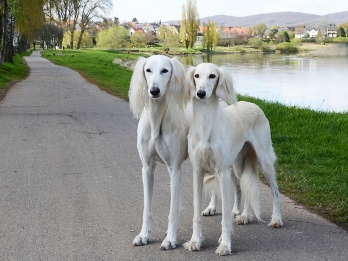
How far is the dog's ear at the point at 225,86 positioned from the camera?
14.0 ft

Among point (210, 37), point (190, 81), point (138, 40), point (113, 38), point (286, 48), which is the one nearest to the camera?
point (190, 81)

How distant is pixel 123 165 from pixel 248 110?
2.92 metres

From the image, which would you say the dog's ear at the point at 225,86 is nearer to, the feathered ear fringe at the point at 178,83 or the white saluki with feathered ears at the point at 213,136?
the white saluki with feathered ears at the point at 213,136

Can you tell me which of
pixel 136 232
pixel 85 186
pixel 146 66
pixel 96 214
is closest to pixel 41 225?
pixel 96 214

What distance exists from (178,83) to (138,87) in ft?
1.12

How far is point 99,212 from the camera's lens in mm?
5383

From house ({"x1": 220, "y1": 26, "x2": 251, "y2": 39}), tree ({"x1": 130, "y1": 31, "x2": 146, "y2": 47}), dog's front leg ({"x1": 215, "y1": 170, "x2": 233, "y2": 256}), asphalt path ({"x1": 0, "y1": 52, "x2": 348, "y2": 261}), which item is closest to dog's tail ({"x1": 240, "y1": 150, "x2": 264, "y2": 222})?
asphalt path ({"x1": 0, "y1": 52, "x2": 348, "y2": 261})

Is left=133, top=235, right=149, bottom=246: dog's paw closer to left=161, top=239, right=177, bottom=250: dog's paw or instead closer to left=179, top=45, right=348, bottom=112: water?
left=161, top=239, right=177, bottom=250: dog's paw

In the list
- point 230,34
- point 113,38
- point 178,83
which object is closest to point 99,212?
point 178,83

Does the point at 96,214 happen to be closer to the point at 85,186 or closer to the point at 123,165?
the point at 85,186

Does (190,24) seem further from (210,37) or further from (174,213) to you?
(174,213)

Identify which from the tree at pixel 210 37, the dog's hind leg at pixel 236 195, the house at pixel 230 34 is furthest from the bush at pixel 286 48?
the dog's hind leg at pixel 236 195

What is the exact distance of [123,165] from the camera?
7473 millimetres

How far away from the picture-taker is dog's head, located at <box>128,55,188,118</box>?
168 inches
